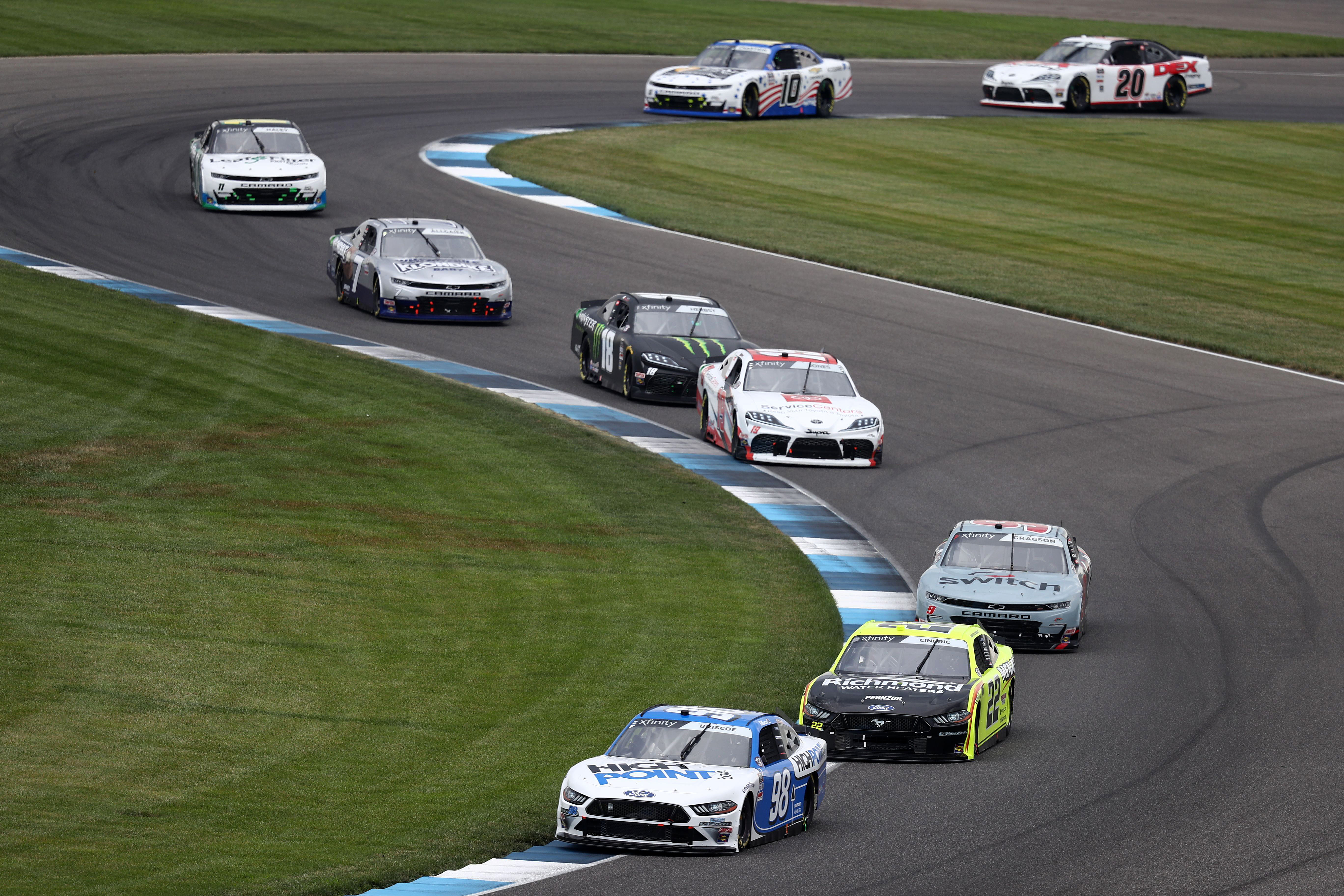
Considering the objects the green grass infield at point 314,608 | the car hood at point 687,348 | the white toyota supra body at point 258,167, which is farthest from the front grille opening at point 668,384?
the white toyota supra body at point 258,167

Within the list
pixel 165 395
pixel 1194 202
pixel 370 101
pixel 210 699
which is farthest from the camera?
pixel 370 101

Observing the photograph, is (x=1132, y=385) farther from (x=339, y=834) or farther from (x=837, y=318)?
(x=339, y=834)

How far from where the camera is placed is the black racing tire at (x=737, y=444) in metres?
28.2

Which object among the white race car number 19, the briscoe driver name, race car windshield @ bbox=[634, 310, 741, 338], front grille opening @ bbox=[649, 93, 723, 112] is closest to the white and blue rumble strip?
front grille opening @ bbox=[649, 93, 723, 112]

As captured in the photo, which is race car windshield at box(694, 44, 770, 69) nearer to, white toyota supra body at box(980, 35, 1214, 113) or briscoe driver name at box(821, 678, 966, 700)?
white toyota supra body at box(980, 35, 1214, 113)

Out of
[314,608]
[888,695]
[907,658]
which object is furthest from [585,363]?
[888,695]

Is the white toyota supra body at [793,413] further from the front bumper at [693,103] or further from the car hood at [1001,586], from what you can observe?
the front bumper at [693,103]

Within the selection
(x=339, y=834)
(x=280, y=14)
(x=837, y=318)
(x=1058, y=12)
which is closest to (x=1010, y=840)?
(x=339, y=834)

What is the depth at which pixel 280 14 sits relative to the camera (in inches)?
2425

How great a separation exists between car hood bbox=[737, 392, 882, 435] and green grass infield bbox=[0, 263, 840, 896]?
1.71 meters

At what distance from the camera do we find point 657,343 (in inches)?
1204

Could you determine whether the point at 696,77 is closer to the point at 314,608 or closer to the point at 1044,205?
the point at 1044,205

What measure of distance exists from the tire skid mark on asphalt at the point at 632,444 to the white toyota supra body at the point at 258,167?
4798mm

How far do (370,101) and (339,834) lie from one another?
38701 mm
